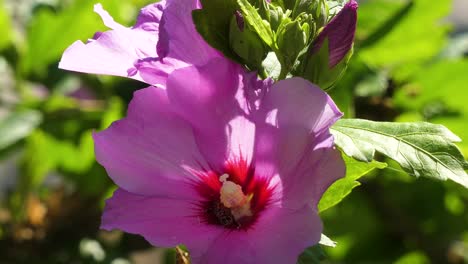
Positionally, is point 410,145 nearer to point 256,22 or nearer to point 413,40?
point 256,22

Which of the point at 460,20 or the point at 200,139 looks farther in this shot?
the point at 460,20

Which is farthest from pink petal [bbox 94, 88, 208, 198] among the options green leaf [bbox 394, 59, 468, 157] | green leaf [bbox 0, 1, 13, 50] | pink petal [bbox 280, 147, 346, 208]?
green leaf [bbox 0, 1, 13, 50]

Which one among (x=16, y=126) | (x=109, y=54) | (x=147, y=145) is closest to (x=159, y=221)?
(x=147, y=145)

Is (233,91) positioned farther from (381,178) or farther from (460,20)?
(460,20)

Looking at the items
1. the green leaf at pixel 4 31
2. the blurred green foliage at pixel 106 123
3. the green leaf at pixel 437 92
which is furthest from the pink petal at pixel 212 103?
the green leaf at pixel 4 31

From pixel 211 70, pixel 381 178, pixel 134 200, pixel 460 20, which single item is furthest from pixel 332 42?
pixel 460 20

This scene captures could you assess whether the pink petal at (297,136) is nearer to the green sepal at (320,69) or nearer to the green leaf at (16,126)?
the green sepal at (320,69)
